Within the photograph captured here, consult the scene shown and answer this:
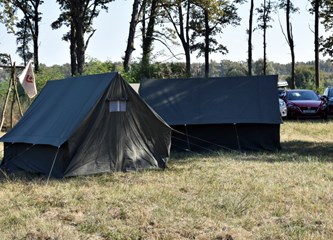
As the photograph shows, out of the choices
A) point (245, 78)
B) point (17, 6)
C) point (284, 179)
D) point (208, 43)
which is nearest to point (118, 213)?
point (284, 179)

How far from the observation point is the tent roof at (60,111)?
9.31 m

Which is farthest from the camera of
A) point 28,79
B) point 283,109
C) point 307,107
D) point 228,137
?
point 283,109

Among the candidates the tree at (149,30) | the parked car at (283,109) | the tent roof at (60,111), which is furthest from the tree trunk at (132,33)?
the tent roof at (60,111)

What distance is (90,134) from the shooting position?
30.3 ft

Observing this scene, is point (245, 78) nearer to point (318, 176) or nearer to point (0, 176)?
point (318, 176)

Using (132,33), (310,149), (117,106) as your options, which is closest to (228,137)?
(310,149)

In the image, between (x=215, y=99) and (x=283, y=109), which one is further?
(x=283, y=109)

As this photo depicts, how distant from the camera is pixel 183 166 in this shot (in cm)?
1019

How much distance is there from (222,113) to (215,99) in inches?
19.8

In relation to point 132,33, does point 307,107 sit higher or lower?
lower

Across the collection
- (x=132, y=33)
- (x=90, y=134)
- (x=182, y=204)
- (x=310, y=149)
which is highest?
(x=132, y=33)

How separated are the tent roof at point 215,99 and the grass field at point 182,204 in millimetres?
2483

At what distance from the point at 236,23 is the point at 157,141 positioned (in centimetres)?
2918

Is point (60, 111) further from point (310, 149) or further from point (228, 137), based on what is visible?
point (310, 149)
